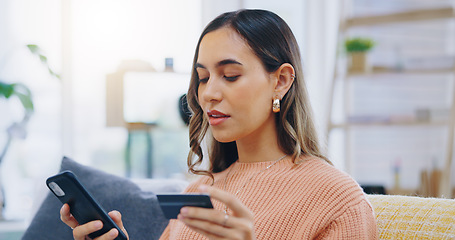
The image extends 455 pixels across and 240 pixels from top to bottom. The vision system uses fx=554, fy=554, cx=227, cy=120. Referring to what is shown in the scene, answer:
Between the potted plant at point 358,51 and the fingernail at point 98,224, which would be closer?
the fingernail at point 98,224

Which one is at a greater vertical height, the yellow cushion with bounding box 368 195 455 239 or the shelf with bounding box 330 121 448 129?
the yellow cushion with bounding box 368 195 455 239

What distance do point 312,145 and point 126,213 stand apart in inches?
26.4

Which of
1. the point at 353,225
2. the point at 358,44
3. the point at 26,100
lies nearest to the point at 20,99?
the point at 26,100

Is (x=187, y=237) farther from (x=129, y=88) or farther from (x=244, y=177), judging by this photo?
(x=129, y=88)

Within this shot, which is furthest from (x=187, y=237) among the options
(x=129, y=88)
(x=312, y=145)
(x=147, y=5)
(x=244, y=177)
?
(x=147, y=5)

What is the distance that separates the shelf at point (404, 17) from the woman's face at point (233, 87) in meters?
2.32

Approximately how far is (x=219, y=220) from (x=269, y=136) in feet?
1.71

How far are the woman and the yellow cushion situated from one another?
7cm

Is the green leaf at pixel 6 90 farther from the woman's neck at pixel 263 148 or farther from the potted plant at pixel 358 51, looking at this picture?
the woman's neck at pixel 263 148

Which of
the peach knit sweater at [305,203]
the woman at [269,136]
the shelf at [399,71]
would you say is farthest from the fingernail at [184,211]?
the shelf at [399,71]

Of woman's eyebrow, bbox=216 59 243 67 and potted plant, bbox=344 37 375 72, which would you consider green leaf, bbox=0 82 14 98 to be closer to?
potted plant, bbox=344 37 375 72

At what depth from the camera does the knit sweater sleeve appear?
119 centimetres

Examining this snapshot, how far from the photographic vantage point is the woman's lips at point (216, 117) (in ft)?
4.32

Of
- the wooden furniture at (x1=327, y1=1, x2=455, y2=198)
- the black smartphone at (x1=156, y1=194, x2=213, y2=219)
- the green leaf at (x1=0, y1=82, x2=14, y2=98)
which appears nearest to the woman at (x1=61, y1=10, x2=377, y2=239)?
the black smartphone at (x1=156, y1=194, x2=213, y2=219)
